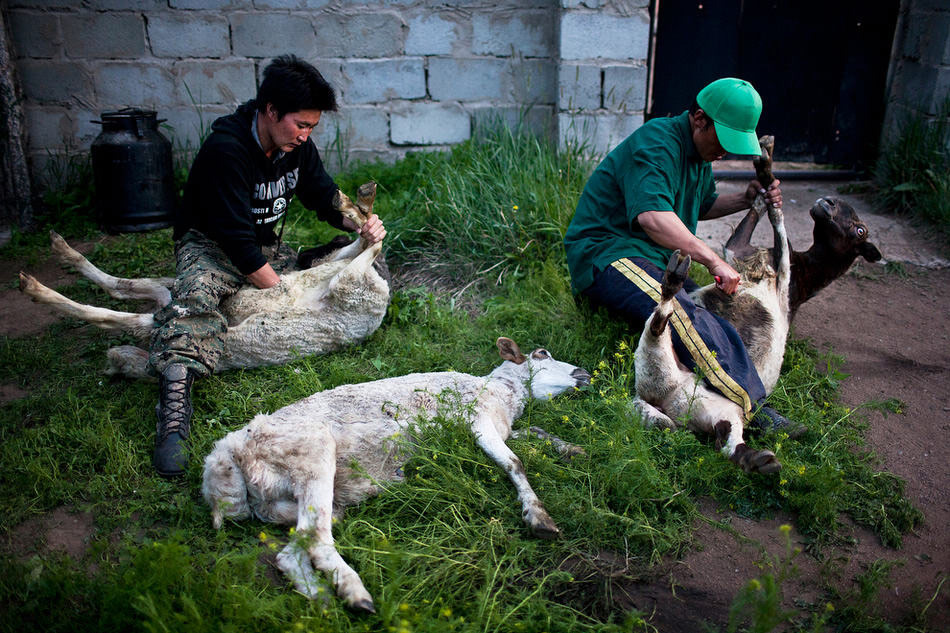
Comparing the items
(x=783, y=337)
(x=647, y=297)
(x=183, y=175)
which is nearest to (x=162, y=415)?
(x=647, y=297)

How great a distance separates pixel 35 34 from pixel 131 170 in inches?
62.2

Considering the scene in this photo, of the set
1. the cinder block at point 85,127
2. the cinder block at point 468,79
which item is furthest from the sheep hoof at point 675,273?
the cinder block at point 85,127

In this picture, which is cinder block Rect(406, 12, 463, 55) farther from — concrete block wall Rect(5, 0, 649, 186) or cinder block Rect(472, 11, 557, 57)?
cinder block Rect(472, 11, 557, 57)

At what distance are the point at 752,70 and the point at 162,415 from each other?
6.52m

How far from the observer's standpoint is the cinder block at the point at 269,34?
6.18 m

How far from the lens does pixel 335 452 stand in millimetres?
2807

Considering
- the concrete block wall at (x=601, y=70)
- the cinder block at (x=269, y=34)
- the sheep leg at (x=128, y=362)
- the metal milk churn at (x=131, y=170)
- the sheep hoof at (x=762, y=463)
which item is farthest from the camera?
the cinder block at (x=269, y=34)

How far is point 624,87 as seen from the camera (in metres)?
6.28

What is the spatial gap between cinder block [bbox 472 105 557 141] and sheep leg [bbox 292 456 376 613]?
4.62m

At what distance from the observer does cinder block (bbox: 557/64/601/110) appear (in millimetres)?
6211

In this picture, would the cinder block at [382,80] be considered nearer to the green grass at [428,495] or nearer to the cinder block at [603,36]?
the cinder block at [603,36]

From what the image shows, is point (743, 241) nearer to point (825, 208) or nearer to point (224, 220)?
point (825, 208)

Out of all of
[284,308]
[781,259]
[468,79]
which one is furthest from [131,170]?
[781,259]

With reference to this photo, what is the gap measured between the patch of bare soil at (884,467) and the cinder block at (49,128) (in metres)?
6.28
